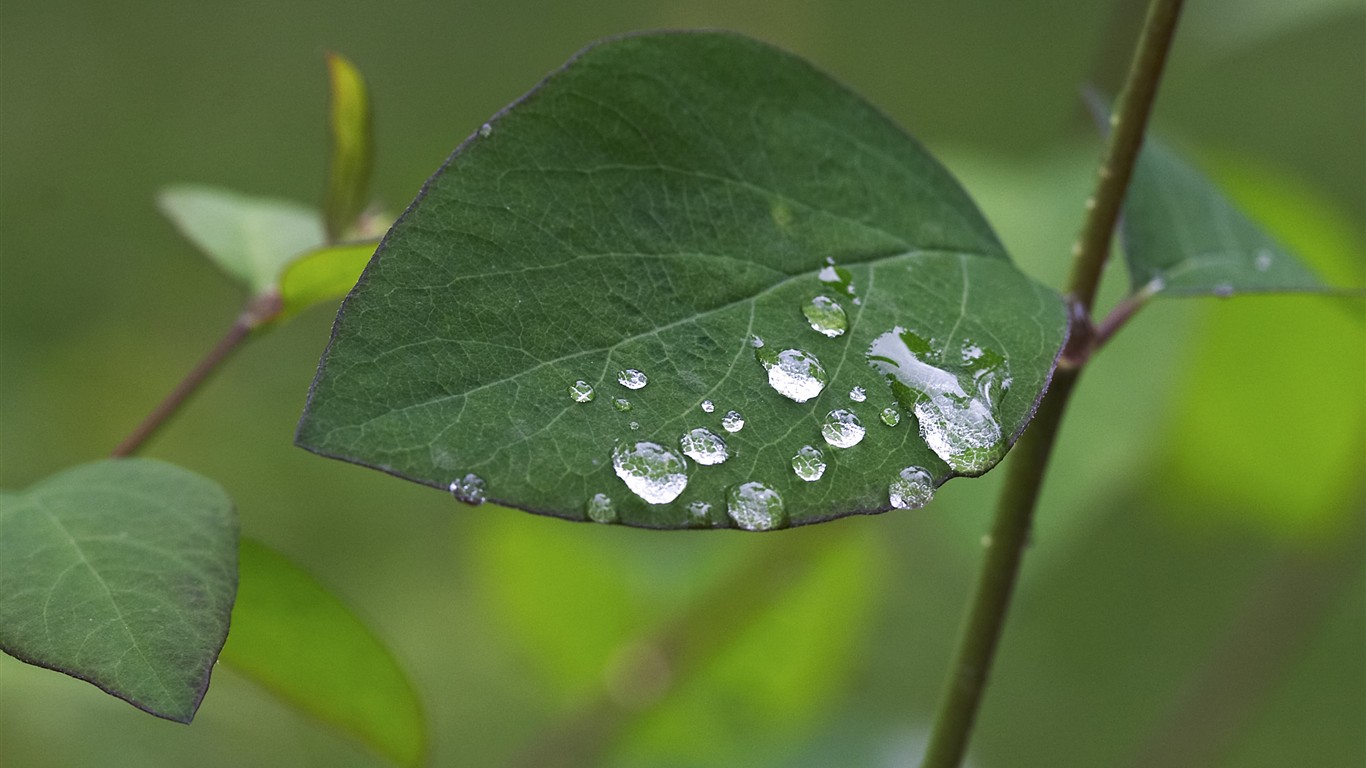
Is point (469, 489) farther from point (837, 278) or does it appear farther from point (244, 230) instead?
point (244, 230)

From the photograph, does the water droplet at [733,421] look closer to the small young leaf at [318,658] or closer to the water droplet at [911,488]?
the water droplet at [911,488]

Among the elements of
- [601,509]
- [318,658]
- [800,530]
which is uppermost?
[601,509]

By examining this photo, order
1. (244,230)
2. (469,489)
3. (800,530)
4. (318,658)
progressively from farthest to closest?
(800,530) < (244,230) < (318,658) < (469,489)

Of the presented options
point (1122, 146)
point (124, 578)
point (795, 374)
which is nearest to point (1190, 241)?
point (1122, 146)

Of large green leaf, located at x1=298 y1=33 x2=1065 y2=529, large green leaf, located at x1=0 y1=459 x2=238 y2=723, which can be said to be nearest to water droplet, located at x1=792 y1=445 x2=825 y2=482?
large green leaf, located at x1=298 y1=33 x2=1065 y2=529

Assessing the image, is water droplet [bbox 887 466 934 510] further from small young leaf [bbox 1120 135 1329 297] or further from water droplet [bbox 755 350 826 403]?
small young leaf [bbox 1120 135 1329 297]

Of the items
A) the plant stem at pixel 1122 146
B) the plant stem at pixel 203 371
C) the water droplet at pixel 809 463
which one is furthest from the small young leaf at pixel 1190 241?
the plant stem at pixel 203 371

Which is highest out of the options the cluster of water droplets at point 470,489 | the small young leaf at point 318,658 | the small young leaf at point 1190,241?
the small young leaf at point 1190,241
